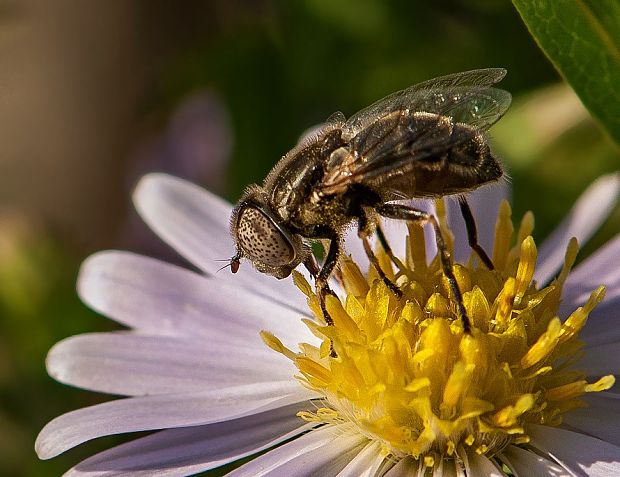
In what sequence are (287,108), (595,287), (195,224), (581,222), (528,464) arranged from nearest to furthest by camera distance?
(528,464), (595,287), (581,222), (195,224), (287,108)

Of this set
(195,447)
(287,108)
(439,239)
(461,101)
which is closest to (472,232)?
(439,239)

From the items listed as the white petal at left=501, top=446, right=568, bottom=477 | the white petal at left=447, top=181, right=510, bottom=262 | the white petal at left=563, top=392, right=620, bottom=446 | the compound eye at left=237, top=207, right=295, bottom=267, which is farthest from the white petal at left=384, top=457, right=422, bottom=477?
the white petal at left=447, top=181, right=510, bottom=262

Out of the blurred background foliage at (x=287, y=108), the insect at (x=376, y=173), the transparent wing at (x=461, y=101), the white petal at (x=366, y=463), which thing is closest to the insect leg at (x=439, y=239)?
the insect at (x=376, y=173)

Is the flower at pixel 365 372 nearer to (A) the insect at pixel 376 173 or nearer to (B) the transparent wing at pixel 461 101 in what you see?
(A) the insect at pixel 376 173

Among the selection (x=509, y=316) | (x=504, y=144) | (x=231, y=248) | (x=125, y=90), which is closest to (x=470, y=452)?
(x=509, y=316)

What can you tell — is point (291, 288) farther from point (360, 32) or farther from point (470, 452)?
point (360, 32)

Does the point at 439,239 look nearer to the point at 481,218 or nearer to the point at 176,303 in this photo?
the point at 481,218

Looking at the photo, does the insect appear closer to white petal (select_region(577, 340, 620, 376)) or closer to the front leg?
the front leg
